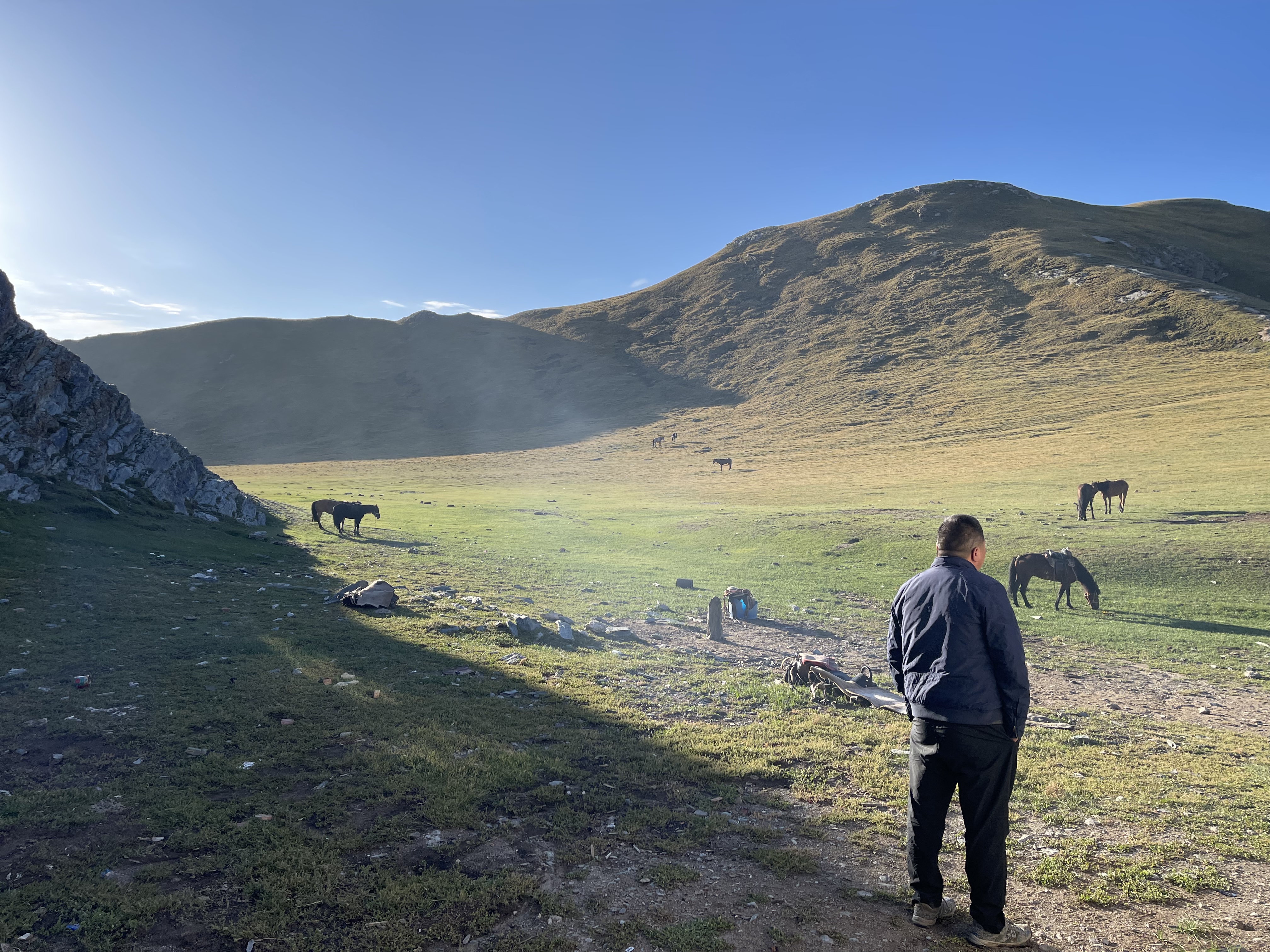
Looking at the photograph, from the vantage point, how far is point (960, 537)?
16.7 ft

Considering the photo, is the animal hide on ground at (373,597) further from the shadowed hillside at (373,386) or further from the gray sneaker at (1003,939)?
the shadowed hillside at (373,386)

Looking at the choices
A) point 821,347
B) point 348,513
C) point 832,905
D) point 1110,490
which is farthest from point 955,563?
point 821,347

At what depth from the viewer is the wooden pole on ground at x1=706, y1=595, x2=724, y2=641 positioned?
48.3ft

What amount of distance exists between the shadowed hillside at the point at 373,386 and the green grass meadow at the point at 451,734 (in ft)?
267

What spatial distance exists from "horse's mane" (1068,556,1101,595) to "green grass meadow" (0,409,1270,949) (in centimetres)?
87

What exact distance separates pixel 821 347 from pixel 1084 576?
11148 centimetres

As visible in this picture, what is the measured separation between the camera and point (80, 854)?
5.41 metres

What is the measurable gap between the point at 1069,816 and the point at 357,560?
837 inches

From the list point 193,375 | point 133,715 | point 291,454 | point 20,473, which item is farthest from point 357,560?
point 193,375

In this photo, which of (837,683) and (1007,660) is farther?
(837,683)

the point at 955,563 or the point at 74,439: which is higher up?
the point at 74,439

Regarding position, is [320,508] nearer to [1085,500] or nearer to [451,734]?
[451,734]

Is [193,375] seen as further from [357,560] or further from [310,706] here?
[310,706]

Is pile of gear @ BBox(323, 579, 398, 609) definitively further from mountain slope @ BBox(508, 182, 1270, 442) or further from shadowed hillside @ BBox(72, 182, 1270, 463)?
mountain slope @ BBox(508, 182, 1270, 442)
